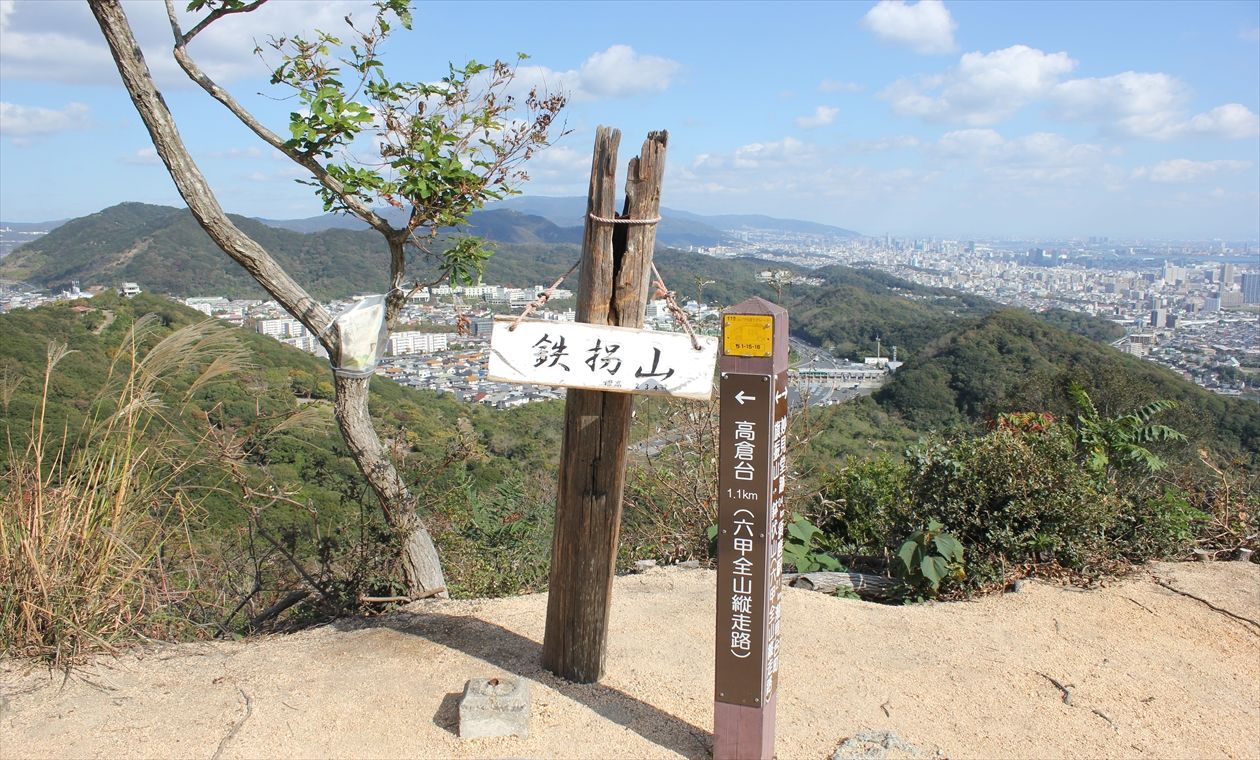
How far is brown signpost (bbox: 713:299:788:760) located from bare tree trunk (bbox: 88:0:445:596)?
5.40 ft

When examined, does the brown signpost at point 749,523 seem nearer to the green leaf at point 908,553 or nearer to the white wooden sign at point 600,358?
the white wooden sign at point 600,358

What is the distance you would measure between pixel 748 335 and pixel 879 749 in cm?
128

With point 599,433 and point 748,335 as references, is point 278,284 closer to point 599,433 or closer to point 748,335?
point 599,433

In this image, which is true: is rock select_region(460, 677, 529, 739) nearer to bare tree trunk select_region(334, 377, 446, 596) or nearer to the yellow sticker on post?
bare tree trunk select_region(334, 377, 446, 596)

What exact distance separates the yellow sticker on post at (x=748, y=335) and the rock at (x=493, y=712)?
121 cm

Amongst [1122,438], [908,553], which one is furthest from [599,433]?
[1122,438]

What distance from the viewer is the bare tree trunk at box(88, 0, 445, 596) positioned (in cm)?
298

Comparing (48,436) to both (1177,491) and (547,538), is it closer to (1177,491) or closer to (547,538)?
(547,538)

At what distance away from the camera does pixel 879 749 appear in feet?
7.97

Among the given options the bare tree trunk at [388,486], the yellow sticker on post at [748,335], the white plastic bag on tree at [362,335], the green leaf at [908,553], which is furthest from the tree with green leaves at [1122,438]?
the white plastic bag on tree at [362,335]

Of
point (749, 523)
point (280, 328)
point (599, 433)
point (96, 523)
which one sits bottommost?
point (280, 328)

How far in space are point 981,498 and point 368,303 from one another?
2.86 meters

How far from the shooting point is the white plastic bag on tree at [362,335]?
3.12 meters

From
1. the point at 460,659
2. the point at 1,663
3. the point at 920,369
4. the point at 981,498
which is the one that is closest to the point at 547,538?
the point at 460,659
